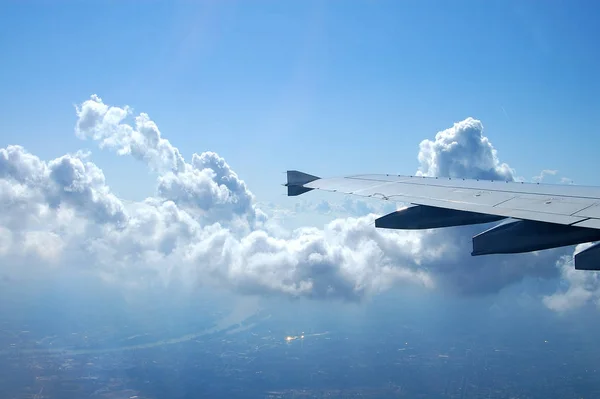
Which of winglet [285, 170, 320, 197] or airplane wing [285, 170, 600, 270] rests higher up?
winglet [285, 170, 320, 197]

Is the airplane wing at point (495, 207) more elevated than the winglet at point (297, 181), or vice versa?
the winglet at point (297, 181)

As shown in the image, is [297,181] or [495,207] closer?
[495,207]

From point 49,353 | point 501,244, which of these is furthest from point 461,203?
point 49,353

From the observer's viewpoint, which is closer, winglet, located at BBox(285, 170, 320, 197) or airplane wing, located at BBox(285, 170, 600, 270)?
airplane wing, located at BBox(285, 170, 600, 270)

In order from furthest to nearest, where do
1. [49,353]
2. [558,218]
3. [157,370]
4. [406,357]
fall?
1. [406,357]
2. [49,353]
3. [157,370]
4. [558,218]

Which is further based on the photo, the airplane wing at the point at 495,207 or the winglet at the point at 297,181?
the winglet at the point at 297,181

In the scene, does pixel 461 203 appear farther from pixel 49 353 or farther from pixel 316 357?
pixel 49 353
